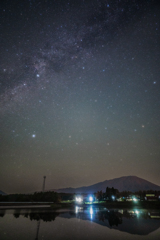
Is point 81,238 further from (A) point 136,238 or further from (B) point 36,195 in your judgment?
(B) point 36,195

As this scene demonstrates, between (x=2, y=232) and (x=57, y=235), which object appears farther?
(x=2, y=232)

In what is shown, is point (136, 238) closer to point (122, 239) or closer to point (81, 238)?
point (122, 239)

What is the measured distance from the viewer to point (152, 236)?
810cm

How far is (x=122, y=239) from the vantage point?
7.44 metres

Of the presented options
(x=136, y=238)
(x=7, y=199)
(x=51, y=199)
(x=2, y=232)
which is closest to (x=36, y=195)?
(x=51, y=199)

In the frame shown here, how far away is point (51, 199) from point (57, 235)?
41.4m

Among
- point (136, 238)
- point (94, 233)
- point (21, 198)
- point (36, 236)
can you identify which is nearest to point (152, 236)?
point (136, 238)

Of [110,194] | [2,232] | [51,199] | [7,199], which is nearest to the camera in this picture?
[2,232]

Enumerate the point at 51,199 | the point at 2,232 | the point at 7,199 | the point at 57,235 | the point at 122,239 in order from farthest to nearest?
the point at 51,199 < the point at 7,199 < the point at 2,232 < the point at 57,235 < the point at 122,239

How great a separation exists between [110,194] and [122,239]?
263 ft

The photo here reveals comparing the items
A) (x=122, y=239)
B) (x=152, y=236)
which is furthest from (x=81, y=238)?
(x=152, y=236)

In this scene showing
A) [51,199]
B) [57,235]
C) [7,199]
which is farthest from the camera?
[51,199]

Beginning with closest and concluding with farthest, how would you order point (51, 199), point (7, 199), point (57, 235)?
point (57, 235)
point (7, 199)
point (51, 199)

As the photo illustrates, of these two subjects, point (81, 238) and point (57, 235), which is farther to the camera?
point (57, 235)
